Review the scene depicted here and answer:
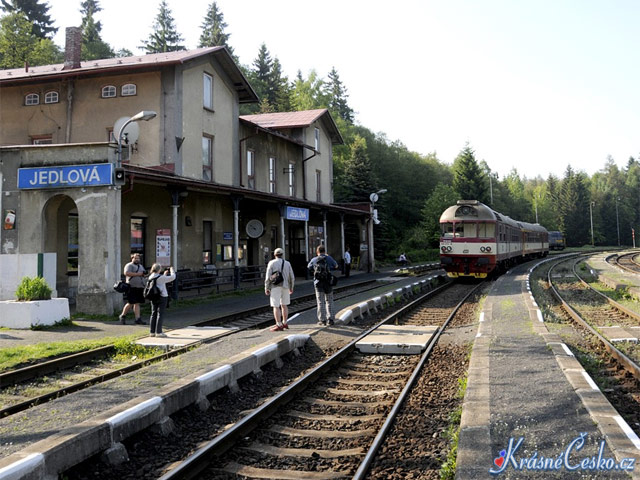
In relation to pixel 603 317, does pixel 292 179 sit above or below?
above

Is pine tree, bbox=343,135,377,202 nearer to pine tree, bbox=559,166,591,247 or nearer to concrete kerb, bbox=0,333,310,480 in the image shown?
concrete kerb, bbox=0,333,310,480

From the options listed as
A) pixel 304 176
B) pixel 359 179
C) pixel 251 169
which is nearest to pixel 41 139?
pixel 251 169

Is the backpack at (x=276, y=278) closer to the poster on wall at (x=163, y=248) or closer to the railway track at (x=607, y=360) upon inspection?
the railway track at (x=607, y=360)

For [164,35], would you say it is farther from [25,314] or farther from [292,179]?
[25,314]

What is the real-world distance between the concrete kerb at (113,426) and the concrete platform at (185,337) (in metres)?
2.92

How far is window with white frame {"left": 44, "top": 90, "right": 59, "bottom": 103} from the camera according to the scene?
22500 mm

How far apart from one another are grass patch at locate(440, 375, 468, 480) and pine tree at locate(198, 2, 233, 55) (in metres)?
68.9

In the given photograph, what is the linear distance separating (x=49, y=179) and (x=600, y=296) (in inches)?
693

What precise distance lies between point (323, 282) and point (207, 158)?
1288cm

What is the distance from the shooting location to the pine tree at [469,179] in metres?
64.0

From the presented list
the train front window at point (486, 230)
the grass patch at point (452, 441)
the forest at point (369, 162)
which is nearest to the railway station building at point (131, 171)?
the train front window at point (486, 230)

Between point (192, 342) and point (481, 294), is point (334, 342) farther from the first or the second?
point (481, 294)

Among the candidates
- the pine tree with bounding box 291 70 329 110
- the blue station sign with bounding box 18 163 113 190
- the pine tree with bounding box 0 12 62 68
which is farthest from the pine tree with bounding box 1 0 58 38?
the blue station sign with bounding box 18 163 113 190

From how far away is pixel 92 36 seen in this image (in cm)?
6419
